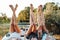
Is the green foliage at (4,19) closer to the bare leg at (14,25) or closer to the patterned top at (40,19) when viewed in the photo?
the bare leg at (14,25)

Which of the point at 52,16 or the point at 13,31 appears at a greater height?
the point at 52,16

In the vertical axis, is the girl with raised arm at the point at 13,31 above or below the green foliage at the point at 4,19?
below

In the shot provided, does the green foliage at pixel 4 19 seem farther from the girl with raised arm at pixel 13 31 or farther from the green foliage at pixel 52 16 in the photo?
the green foliage at pixel 52 16

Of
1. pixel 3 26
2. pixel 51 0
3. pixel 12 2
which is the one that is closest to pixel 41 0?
pixel 51 0

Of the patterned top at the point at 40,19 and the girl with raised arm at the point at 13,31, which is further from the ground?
the patterned top at the point at 40,19

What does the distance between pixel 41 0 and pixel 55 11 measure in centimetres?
16

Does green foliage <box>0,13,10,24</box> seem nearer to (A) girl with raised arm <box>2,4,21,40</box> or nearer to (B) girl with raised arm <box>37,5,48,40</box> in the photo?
(A) girl with raised arm <box>2,4,21,40</box>

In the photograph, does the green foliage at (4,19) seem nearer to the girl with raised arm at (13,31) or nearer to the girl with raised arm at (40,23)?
the girl with raised arm at (13,31)

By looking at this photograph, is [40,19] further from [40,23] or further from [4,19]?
[4,19]

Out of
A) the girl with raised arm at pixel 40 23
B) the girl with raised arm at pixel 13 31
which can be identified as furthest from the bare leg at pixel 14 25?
the girl with raised arm at pixel 40 23

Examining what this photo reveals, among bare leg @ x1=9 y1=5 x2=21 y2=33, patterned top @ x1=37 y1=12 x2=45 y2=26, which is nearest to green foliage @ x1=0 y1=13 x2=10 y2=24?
bare leg @ x1=9 y1=5 x2=21 y2=33

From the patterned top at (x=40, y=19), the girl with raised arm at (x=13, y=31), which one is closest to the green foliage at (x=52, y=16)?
the patterned top at (x=40, y=19)

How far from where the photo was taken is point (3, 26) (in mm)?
2266

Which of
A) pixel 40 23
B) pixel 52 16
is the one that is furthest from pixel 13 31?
pixel 52 16
